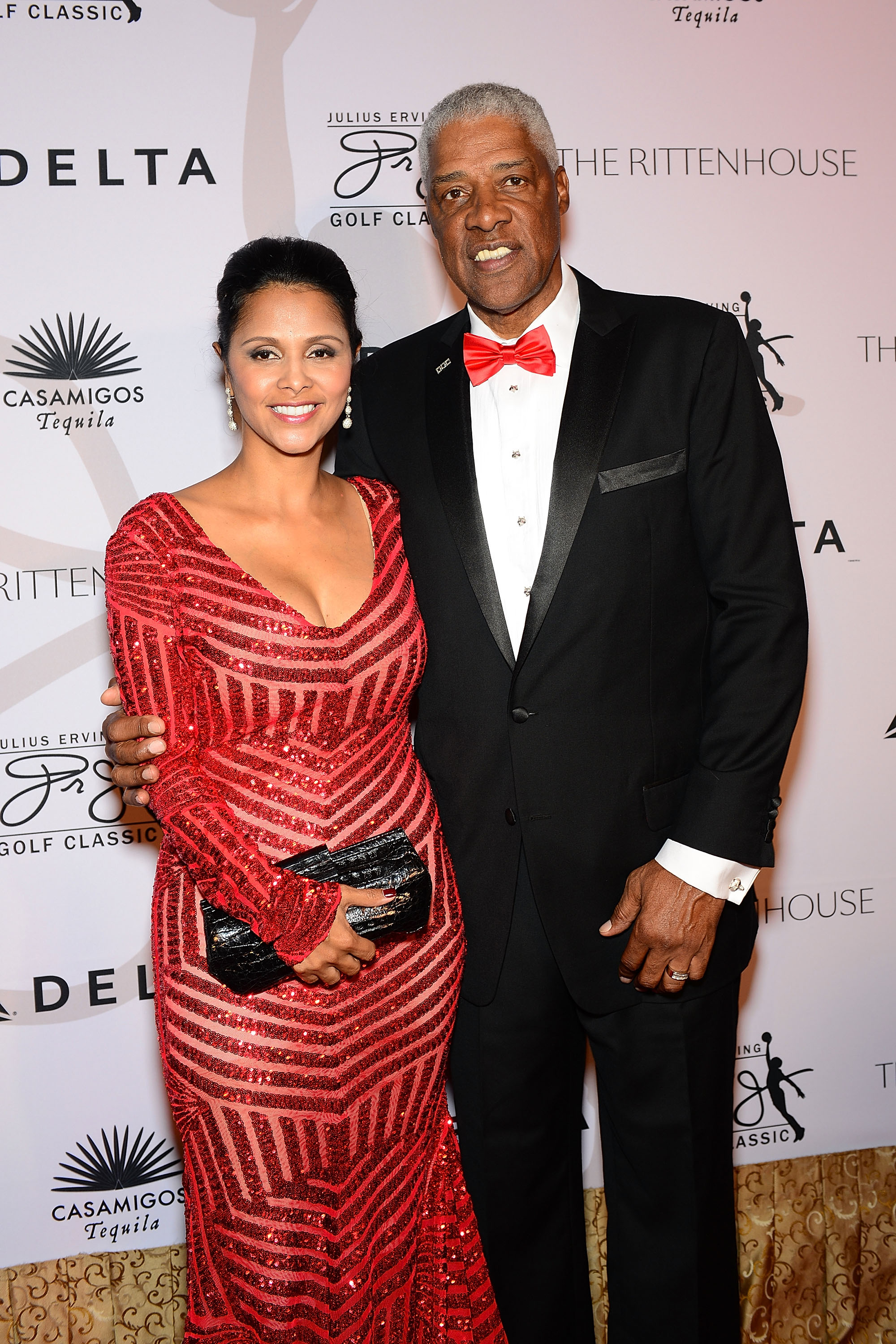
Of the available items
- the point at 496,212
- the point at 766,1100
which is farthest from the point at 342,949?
the point at 766,1100

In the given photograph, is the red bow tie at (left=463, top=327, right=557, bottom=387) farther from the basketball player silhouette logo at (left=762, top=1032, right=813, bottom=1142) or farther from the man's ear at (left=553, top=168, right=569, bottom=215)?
the basketball player silhouette logo at (left=762, top=1032, right=813, bottom=1142)

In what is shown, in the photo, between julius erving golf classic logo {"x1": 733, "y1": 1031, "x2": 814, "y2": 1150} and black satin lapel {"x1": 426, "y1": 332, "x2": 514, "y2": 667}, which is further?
julius erving golf classic logo {"x1": 733, "y1": 1031, "x2": 814, "y2": 1150}

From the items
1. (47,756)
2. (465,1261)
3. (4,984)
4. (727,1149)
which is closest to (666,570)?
(727,1149)

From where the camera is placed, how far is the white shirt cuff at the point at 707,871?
1708 millimetres

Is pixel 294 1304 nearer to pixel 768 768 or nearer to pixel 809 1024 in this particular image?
pixel 768 768

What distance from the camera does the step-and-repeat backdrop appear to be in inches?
87.3

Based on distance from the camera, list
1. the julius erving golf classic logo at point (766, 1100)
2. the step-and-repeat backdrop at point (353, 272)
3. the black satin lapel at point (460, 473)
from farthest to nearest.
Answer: the julius erving golf classic logo at point (766, 1100) → the step-and-repeat backdrop at point (353, 272) → the black satin lapel at point (460, 473)

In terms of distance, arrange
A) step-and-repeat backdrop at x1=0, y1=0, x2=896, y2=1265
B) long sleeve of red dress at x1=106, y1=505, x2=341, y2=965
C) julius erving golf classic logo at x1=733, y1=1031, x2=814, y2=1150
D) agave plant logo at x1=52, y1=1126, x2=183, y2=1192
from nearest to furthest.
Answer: long sleeve of red dress at x1=106, y1=505, x2=341, y2=965 < step-and-repeat backdrop at x1=0, y1=0, x2=896, y2=1265 < agave plant logo at x1=52, y1=1126, x2=183, y2=1192 < julius erving golf classic logo at x1=733, y1=1031, x2=814, y2=1150

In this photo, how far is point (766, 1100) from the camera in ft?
8.61

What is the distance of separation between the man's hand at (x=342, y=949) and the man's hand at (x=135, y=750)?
1.06 feet

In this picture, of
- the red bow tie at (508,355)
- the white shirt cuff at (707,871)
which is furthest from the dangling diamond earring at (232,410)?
the white shirt cuff at (707,871)

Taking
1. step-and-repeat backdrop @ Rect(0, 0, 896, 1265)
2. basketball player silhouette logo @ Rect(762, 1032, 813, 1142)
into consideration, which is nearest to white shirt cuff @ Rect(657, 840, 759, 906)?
step-and-repeat backdrop @ Rect(0, 0, 896, 1265)

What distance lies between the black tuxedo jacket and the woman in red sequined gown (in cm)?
8

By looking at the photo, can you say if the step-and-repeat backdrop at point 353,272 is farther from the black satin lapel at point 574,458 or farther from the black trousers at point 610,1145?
the black satin lapel at point 574,458
